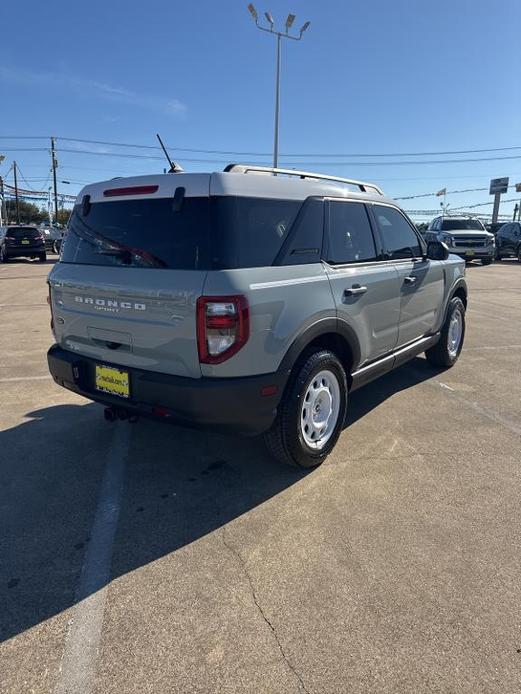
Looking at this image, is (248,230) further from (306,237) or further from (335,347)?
(335,347)

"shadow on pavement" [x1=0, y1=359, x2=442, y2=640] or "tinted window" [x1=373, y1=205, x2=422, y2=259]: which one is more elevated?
"tinted window" [x1=373, y1=205, x2=422, y2=259]

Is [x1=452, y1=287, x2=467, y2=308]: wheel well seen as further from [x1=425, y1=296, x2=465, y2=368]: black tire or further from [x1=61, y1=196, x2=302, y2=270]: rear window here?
[x1=61, y1=196, x2=302, y2=270]: rear window

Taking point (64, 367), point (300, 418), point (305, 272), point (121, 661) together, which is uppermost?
point (305, 272)

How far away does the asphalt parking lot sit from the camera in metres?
1.92

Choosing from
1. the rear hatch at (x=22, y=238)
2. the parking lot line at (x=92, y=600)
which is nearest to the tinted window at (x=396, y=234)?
the parking lot line at (x=92, y=600)

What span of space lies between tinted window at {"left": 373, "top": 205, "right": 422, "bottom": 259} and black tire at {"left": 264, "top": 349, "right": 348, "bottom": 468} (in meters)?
1.44

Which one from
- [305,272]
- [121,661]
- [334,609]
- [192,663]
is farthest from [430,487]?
[121,661]

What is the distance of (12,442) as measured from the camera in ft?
12.7

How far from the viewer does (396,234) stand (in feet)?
14.9

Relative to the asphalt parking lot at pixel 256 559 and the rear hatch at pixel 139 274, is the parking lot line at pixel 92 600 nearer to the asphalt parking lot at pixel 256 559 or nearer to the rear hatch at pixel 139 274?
the asphalt parking lot at pixel 256 559

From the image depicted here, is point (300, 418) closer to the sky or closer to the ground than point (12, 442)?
closer to the sky

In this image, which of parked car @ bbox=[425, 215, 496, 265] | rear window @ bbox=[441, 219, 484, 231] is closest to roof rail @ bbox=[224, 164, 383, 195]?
parked car @ bbox=[425, 215, 496, 265]

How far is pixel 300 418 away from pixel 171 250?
1338mm

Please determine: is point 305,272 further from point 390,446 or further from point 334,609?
point 334,609
